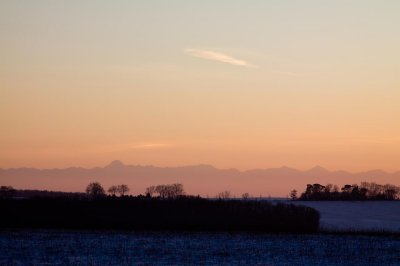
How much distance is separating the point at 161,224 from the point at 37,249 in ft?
105

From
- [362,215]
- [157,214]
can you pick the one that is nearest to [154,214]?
[157,214]

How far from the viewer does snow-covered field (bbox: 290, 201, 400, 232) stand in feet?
257

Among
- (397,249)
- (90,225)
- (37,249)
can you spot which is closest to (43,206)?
(90,225)

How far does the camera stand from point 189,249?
49844 mm

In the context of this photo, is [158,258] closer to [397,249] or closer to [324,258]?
[324,258]

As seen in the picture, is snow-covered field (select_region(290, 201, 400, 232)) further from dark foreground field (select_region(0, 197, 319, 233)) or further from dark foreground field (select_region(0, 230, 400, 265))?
dark foreground field (select_region(0, 230, 400, 265))

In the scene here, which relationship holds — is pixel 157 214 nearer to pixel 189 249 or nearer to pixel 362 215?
pixel 362 215

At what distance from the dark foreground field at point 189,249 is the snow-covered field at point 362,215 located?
12.2 m

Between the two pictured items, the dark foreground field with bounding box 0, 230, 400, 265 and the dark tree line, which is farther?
the dark tree line

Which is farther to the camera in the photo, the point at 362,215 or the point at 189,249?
the point at 362,215

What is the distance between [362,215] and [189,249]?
50606mm

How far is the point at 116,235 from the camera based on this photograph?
61812 millimetres

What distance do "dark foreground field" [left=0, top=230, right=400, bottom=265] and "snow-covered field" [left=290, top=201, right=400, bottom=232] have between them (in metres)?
12.2

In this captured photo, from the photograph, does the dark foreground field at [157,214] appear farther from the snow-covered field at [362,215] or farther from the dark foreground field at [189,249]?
the dark foreground field at [189,249]
